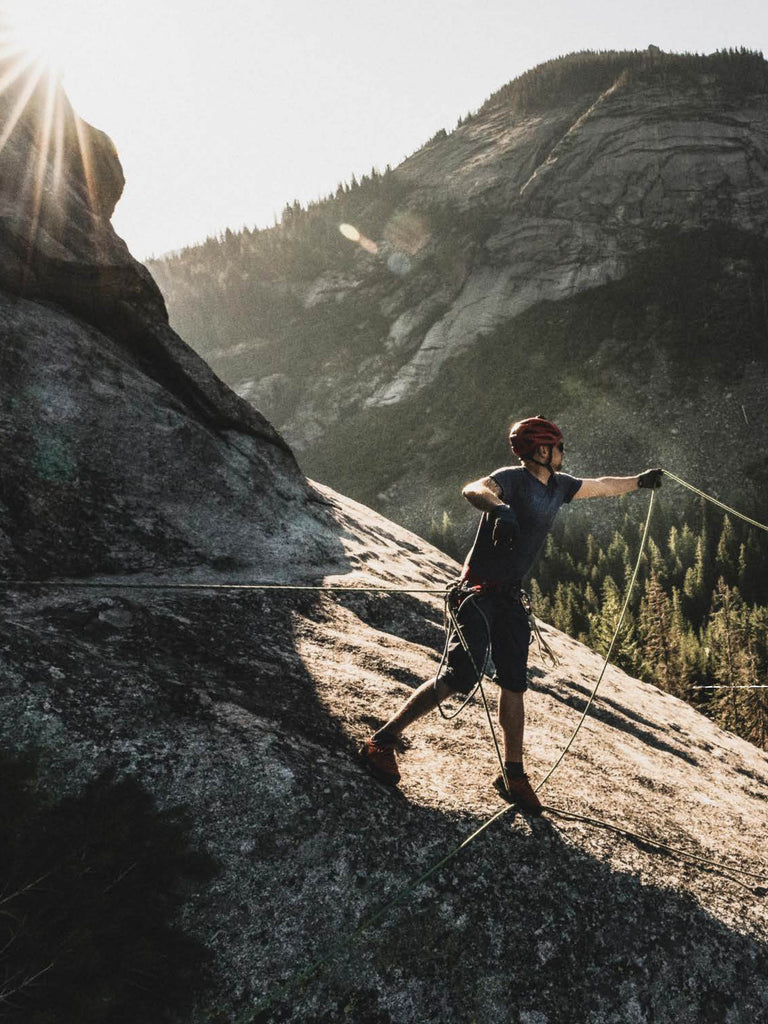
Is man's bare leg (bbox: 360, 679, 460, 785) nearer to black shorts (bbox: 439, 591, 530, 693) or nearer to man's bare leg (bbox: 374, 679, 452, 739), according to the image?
man's bare leg (bbox: 374, 679, 452, 739)

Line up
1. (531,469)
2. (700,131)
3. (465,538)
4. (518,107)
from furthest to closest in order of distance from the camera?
(518,107) < (700,131) < (465,538) < (531,469)

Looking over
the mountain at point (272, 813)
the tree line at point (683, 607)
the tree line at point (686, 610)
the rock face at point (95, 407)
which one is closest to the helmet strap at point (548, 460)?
the mountain at point (272, 813)

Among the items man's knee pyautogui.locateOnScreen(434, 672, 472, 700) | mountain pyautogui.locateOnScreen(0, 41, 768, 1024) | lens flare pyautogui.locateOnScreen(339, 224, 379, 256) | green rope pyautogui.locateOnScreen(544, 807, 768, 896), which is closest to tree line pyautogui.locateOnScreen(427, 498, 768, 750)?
mountain pyautogui.locateOnScreen(0, 41, 768, 1024)

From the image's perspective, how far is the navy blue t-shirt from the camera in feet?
13.4

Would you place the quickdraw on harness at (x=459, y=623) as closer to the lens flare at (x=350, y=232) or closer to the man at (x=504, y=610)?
the man at (x=504, y=610)

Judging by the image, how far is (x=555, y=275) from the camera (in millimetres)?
65812

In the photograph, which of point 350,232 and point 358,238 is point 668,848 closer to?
point 358,238

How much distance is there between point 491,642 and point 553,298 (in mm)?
68737

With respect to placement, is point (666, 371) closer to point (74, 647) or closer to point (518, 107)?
point (518, 107)

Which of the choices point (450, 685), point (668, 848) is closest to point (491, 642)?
point (450, 685)

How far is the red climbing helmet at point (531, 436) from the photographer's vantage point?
421cm

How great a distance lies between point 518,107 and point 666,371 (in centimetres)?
4889

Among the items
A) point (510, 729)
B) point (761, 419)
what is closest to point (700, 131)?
point (761, 419)

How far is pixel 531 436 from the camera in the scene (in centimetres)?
423
